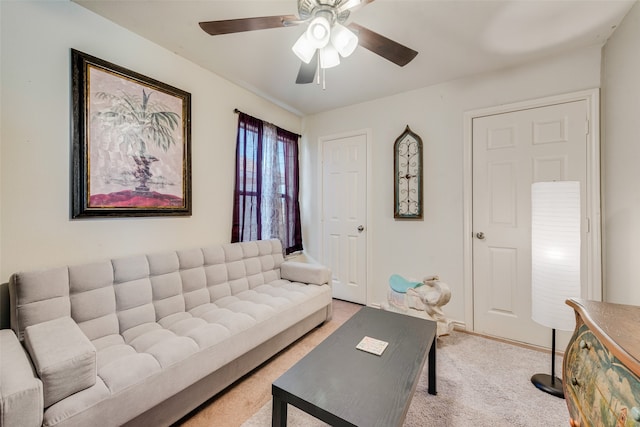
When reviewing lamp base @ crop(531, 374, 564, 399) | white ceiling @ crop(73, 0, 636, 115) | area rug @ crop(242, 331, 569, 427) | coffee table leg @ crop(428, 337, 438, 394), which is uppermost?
white ceiling @ crop(73, 0, 636, 115)

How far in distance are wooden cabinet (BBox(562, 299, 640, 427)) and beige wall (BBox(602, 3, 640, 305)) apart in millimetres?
1003

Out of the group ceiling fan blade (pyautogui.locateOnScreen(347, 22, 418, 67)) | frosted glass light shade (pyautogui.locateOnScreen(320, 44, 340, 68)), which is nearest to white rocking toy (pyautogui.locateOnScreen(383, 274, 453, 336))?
ceiling fan blade (pyautogui.locateOnScreen(347, 22, 418, 67))

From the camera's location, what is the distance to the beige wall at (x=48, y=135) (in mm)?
1515

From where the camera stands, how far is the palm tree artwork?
6.12ft

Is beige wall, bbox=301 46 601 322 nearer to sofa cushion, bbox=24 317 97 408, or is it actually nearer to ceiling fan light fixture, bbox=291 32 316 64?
ceiling fan light fixture, bbox=291 32 316 64

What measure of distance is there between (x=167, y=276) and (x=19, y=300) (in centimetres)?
75

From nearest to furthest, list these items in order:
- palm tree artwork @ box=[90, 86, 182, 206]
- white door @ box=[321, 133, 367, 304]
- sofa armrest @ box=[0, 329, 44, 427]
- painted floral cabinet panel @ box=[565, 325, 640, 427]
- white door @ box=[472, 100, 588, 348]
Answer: painted floral cabinet panel @ box=[565, 325, 640, 427] → sofa armrest @ box=[0, 329, 44, 427] → palm tree artwork @ box=[90, 86, 182, 206] → white door @ box=[472, 100, 588, 348] → white door @ box=[321, 133, 367, 304]

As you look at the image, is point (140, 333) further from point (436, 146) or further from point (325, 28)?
point (436, 146)

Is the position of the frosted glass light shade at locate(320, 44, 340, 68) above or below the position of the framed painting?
above

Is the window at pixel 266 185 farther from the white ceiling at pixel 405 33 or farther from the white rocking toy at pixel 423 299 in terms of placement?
the white rocking toy at pixel 423 299

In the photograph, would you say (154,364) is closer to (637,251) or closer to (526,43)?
(637,251)

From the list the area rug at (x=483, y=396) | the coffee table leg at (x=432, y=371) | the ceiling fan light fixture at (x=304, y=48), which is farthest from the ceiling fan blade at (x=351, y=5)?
the area rug at (x=483, y=396)

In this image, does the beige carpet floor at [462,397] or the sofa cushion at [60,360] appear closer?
the sofa cushion at [60,360]

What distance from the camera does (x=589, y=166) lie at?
2129 mm
